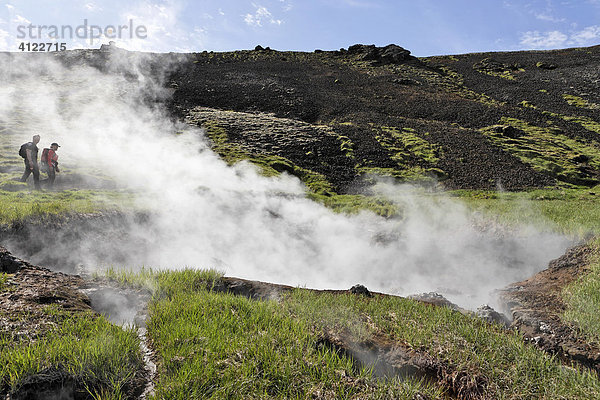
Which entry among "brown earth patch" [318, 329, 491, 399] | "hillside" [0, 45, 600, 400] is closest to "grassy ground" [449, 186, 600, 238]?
"hillside" [0, 45, 600, 400]

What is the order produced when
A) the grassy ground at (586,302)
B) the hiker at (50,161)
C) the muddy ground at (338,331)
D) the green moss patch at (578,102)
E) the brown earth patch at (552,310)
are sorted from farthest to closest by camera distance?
1. the green moss patch at (578,102)
2. the hiker at (50,161)
3. the grassy ground at (586,302)
4. the brown earth patch at (552,310)
5. the muddy ground at (338,331)

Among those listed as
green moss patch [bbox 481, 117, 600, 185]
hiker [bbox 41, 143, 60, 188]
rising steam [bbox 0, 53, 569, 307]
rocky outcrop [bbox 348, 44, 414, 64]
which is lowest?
rising steam [bbox 0, 53, 569, 307]

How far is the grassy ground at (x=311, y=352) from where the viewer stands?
3344 millimetres

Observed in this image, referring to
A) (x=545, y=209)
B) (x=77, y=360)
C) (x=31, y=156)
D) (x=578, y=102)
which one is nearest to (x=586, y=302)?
(x=77, y=360)

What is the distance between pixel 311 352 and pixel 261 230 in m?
9.45

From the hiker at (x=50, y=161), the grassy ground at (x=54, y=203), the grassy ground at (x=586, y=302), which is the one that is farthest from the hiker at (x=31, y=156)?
the grassy ground at (x=586, y=302)

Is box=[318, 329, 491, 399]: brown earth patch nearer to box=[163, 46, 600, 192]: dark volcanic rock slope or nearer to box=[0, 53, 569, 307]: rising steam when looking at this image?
box=[0, 53, 569, 307]: rising steam

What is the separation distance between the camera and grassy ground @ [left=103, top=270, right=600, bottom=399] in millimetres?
3344

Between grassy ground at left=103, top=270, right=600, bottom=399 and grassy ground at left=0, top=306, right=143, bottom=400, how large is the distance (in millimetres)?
381

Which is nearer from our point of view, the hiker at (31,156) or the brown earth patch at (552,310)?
the brown earth patch at (552,310)

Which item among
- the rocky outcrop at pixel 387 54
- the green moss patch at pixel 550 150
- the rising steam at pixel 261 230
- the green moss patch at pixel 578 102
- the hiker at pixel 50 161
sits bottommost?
the rising steam at pixel 261 230

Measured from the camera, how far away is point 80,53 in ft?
151

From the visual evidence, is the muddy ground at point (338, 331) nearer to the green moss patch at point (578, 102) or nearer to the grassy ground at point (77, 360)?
the grassy ground at point (77, 360)

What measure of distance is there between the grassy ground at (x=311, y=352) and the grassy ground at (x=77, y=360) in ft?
1.25
